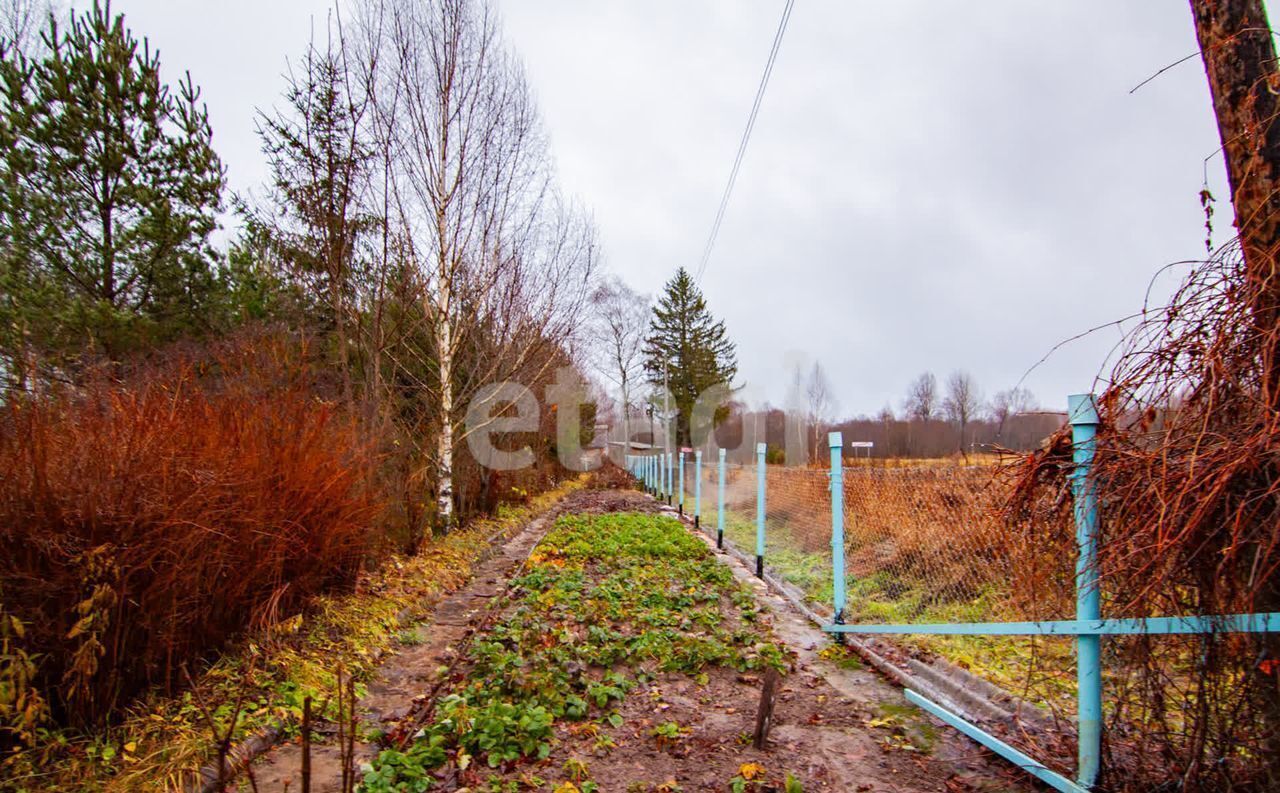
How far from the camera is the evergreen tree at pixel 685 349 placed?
42.3 meters

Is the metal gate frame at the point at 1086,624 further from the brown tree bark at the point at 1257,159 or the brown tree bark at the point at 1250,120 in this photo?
the brown tree bark at the point at 1250,120

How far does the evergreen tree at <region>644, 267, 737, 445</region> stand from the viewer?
42.3m

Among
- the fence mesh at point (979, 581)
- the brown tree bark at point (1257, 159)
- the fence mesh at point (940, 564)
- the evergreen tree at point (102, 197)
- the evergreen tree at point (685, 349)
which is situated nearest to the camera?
the brown tree bark at point (1257, 159)

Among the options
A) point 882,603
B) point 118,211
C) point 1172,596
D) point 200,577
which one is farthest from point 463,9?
point 1172,596

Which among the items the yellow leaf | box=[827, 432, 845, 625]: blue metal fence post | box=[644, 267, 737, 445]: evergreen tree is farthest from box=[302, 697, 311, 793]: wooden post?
box=[644, 267, 737, 445]: evergreen tree

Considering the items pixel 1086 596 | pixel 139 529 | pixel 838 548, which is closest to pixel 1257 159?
pixel 1086 596

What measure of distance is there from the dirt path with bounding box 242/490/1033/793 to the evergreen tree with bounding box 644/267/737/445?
124 ft

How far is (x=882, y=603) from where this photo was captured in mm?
5215

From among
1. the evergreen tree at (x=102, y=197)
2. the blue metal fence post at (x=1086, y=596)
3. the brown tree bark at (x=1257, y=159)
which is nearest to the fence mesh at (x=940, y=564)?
the blue metal fence post at (x=1086, y=596)

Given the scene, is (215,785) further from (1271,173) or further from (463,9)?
(463,9)

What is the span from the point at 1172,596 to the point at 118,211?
40.6 feet

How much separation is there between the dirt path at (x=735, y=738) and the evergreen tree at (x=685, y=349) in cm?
3775

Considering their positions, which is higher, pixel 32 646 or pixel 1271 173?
pixel 1271 173

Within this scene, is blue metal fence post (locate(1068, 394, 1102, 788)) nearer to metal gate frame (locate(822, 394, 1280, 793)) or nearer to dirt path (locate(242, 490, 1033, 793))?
metal gate frame (locate(822, 394, 1280, 793))
